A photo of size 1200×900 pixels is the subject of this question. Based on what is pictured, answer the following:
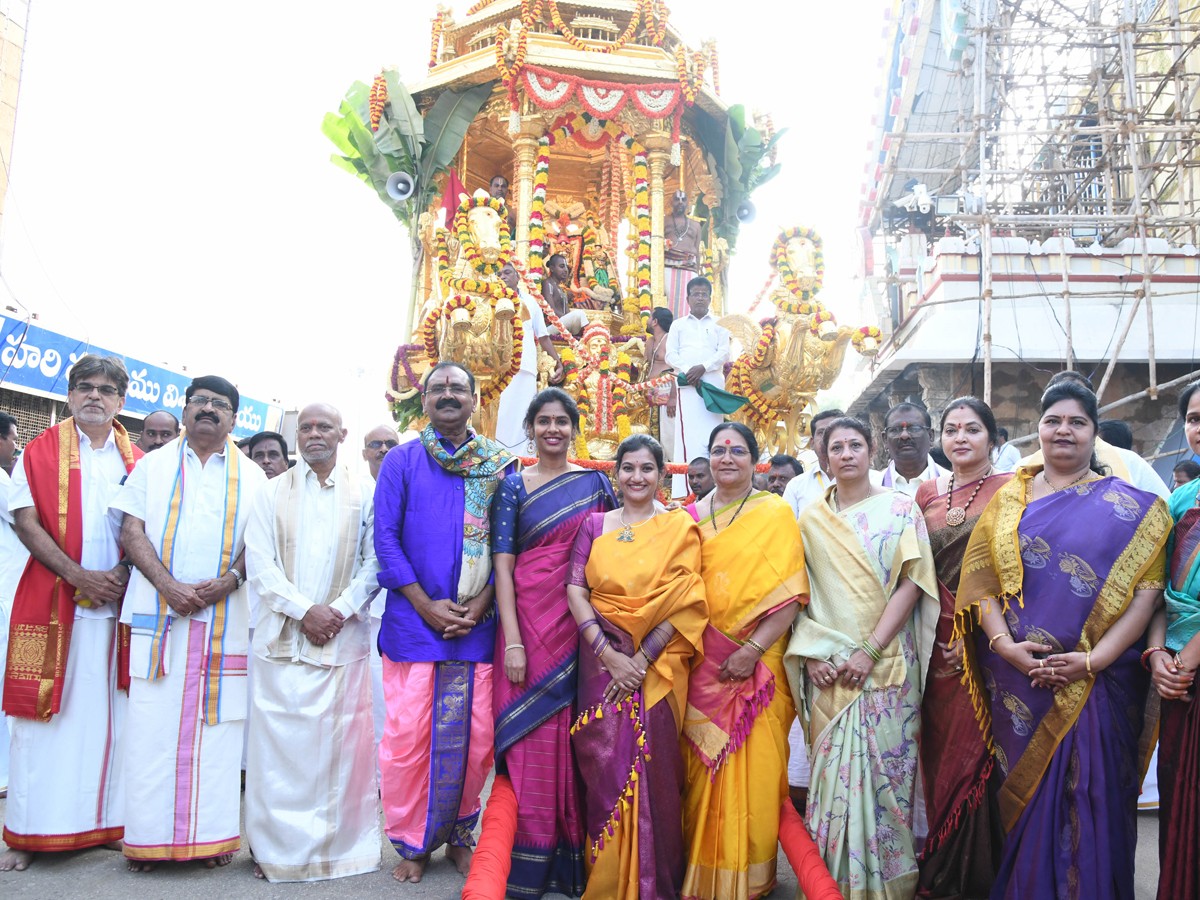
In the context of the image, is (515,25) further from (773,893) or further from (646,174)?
(773,893)

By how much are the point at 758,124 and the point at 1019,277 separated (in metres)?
4.45

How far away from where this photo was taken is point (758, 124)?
9.48 m

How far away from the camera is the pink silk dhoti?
9.75 ft

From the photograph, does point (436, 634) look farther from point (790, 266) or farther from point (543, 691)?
point (790, 266)

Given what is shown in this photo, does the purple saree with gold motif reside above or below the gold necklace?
below

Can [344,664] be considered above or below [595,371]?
below

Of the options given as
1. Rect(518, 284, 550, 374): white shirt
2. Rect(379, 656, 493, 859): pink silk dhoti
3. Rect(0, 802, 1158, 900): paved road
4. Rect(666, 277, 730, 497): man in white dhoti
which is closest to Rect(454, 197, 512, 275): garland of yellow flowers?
Rect(518, 284, 550, 374): white shirt

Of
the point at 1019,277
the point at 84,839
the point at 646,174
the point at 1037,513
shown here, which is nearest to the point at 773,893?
the point at 1037,513

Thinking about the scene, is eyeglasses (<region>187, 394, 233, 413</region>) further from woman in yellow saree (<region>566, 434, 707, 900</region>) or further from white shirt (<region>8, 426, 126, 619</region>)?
woman in yellow saree (<region>566, 434, 707, 900</region>)

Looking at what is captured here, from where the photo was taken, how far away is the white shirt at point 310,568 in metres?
3.09

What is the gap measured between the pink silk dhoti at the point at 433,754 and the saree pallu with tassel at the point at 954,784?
1475 mm

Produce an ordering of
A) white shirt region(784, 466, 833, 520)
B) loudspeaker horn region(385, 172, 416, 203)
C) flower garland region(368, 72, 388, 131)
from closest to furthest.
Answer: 1. white shirt region(784, 466, 833, 520)
2. flower garland region(368, 72, 388, 131)
3. loudspeaker horn region(385, 172, 416, 203)


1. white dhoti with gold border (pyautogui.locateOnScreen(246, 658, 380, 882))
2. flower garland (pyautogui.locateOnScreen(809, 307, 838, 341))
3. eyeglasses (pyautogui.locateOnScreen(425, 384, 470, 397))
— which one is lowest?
white dhoti with gold border (pyautogui.locateOnScreen(246, 658, 380, 882))

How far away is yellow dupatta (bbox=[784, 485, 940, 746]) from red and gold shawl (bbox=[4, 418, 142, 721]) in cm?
242
